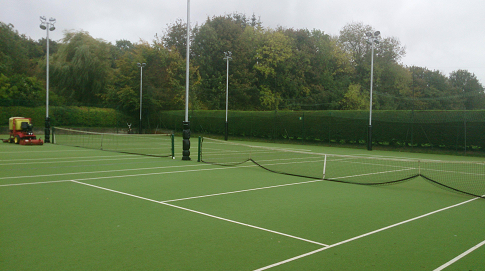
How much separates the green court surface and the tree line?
33.0 m

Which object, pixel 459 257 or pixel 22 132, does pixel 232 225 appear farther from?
pixel 22 132

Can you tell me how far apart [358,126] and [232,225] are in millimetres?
21533

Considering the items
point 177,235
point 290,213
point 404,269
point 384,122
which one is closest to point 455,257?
point 404,269

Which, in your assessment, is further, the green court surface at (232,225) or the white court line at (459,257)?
the green court surface at (232,225)

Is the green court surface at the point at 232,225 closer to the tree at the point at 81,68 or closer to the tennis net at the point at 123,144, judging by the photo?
the tennis net at the point at 123,144

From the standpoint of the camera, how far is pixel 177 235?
520 centimetres

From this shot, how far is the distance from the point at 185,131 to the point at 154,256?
11.2 m

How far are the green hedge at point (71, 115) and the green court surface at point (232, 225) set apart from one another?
28.6 m

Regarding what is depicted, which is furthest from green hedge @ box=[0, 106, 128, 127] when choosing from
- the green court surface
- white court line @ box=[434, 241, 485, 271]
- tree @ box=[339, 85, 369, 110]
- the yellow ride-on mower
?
white court line @ box=[434, 241, 485, 271]

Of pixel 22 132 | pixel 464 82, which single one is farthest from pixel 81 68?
pixel 464 82

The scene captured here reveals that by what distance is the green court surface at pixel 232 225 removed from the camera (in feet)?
14.0

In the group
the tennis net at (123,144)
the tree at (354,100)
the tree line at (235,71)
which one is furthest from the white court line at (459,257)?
the tree at (354,100)

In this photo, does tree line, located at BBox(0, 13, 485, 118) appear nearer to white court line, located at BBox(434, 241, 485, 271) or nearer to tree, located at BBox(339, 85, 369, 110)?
tree, located at BBox(339, 85, 369, 110)

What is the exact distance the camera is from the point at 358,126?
84.5ft
